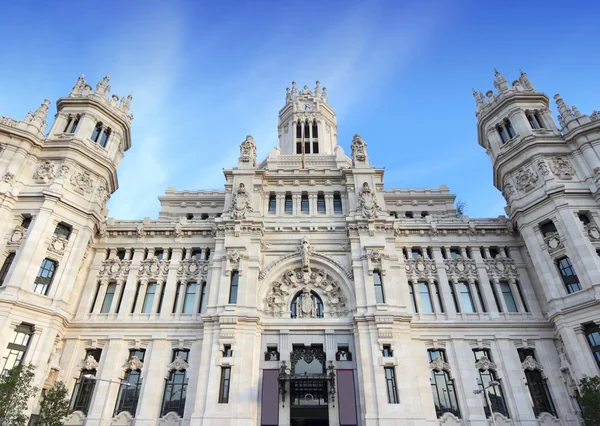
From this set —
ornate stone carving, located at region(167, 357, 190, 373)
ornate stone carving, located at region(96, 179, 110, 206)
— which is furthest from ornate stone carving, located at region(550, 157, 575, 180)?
ornate stone carving, located at region(96, 179, 110, 206)

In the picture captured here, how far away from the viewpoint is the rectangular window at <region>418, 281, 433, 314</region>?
35.6 m

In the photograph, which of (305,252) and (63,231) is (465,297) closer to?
(305,252)

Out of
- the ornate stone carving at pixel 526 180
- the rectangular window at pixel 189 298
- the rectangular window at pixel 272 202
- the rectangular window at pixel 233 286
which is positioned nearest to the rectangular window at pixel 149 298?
the rectangular window at pixel 189 298

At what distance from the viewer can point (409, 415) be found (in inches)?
1120

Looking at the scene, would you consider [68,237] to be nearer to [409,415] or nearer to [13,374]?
[13,374]

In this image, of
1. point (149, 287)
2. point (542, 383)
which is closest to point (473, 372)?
point (542, 383)

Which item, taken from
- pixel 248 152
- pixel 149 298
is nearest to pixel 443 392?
pixel 149 298

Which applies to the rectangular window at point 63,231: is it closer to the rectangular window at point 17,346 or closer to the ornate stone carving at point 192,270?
the rectangular window at point 17,346

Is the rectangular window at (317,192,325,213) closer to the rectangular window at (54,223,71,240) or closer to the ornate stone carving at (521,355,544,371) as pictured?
the ornate stone carving at (521,355,544,371)

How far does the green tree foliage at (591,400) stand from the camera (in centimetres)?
2492

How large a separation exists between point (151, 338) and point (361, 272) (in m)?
18.4

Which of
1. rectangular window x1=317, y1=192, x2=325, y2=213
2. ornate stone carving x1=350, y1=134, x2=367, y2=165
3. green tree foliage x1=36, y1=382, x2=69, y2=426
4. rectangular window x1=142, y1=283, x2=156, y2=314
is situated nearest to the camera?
green tree foliage x1=36, y1=382, x2=69, y2=426

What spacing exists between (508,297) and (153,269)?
3205 centimetres

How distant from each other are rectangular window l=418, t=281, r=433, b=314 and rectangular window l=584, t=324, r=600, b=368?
11230 millimetres
